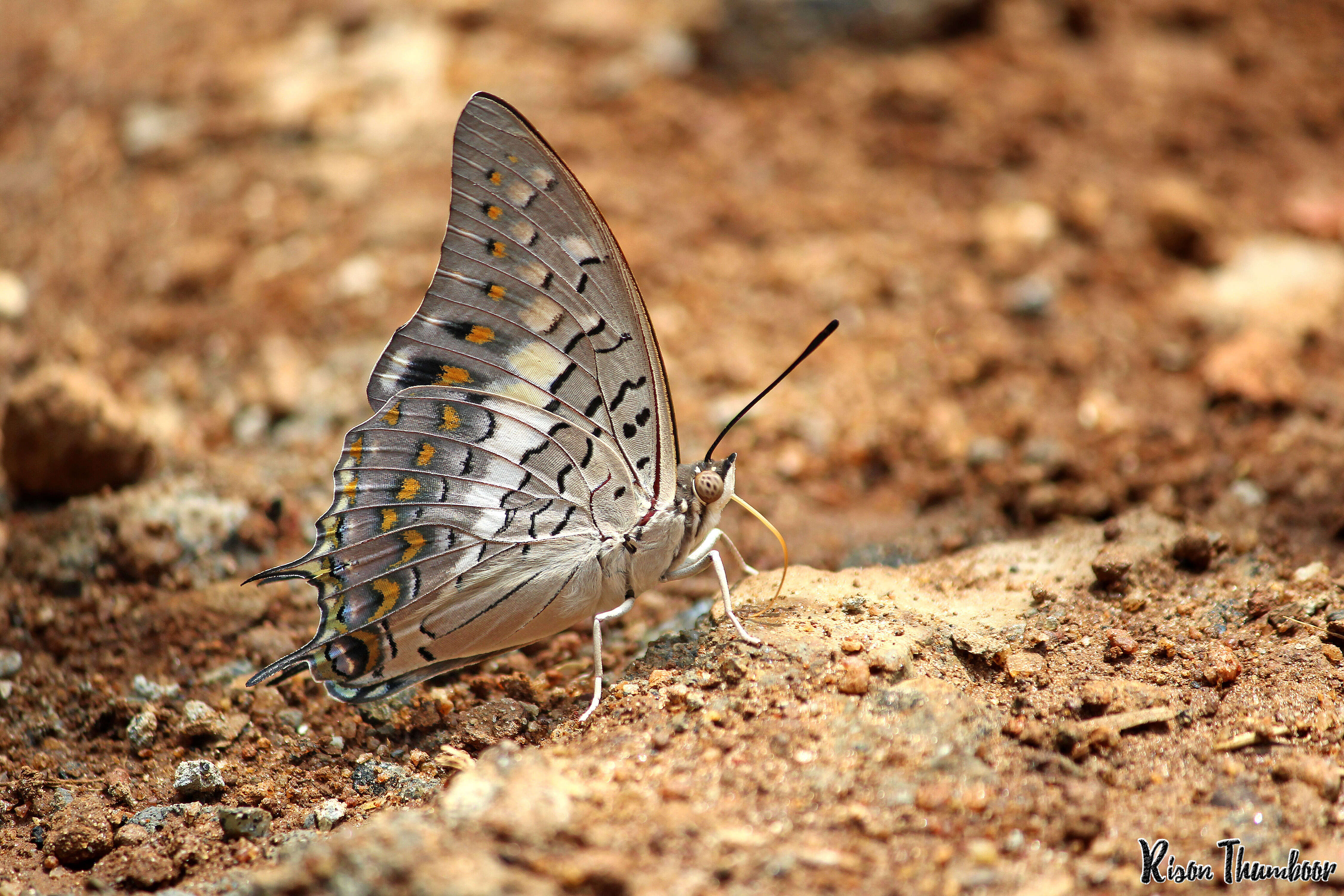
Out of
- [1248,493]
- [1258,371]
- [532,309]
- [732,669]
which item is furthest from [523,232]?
[1258,371]

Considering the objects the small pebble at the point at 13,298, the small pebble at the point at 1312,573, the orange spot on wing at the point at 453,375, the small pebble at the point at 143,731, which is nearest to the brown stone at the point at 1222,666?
the small pebble at the point at 1312,573

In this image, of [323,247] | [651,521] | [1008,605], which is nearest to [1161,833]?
[1008,605]

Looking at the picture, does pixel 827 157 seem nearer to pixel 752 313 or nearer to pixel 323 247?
pixel 752 313

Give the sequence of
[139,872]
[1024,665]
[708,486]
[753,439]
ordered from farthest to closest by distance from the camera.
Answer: [753,439], [708,486], [1024,665], [139,872]

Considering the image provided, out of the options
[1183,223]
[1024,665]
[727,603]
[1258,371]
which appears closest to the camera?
[1024,665]

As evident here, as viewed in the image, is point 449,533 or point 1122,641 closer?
point 1122,641

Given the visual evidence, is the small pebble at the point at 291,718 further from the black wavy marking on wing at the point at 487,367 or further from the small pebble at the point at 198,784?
the black wavy marking on wing at the point at 487,367

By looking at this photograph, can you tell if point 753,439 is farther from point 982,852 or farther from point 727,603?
point 982,852
